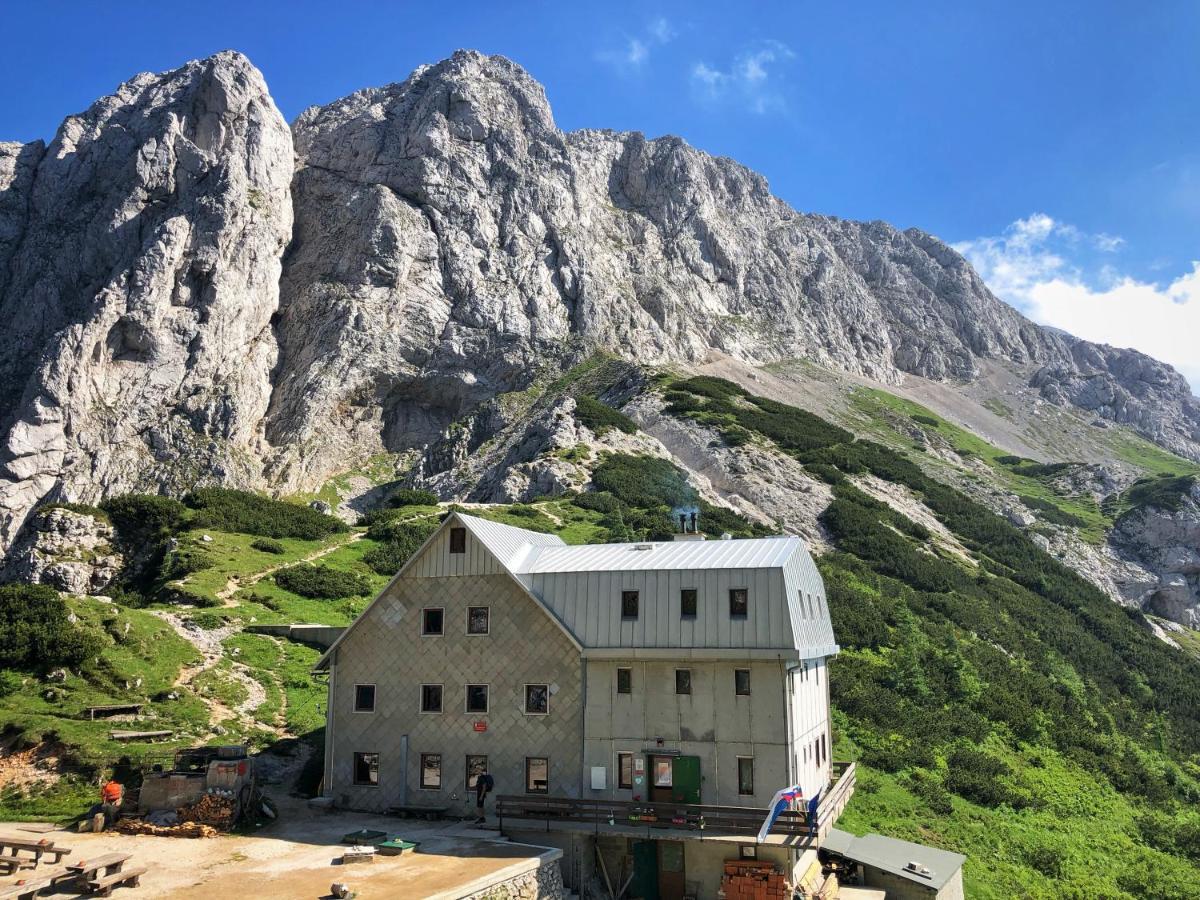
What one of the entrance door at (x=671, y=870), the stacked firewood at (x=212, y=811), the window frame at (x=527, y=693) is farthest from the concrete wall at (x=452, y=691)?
the stacked firewood at (x=212, y=811)

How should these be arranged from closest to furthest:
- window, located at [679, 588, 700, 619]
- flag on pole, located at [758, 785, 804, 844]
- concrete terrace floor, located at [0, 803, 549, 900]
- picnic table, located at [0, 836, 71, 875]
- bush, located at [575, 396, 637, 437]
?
concrete terrace floor, located at [0, 803, 549, 900]
picnic table, located at [0, 836, 71, 875]
flag on pole, located at [758, 785, 804, 844]
window, located at [679, 588, 700, 619]
bush, located at [575, 396, 637, 437]

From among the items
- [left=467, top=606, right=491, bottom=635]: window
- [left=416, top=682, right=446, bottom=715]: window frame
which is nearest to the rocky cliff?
[left=416, top=682, right=446, bottom=715]: window frame

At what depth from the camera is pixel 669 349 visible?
14525cm

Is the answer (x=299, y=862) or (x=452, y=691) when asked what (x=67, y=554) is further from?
(x=299, y=862)

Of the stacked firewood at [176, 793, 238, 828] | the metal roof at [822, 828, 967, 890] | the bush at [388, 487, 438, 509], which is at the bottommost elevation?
the metal roof at [822, 828, 967, 890]

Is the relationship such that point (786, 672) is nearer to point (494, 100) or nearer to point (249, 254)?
point (249, 254)

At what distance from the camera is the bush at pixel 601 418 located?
9344 cm

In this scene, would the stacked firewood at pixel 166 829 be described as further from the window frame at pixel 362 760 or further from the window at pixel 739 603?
the window at pixel 739 603

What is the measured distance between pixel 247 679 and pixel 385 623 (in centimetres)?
1205

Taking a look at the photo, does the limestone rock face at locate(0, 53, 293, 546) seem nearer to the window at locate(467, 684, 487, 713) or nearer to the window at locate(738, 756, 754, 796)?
the window at locate(467, 684, 487, 713)

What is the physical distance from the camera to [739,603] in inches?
966

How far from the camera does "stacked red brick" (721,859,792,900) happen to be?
21.2 meters

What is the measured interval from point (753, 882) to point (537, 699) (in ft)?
26.7

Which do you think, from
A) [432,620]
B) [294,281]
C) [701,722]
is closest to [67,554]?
[432,620]
